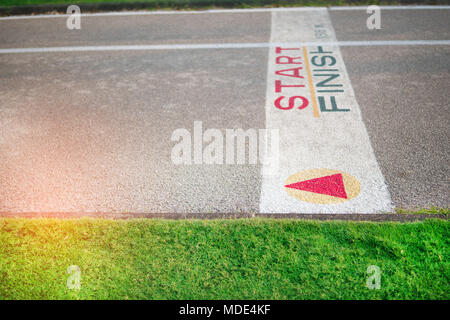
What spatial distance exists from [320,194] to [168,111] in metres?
2.84

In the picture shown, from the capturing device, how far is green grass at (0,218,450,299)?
9.87 ft

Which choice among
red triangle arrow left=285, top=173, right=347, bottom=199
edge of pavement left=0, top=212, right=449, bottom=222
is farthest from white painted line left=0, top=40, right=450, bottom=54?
edge of pavement left=0, top=212, right=449, bottom=222

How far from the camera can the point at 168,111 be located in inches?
231

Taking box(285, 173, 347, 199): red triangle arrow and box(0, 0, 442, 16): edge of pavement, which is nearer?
box(285, 173, 347, 199): red triangle arrow

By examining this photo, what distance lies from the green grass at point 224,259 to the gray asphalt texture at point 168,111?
46cm

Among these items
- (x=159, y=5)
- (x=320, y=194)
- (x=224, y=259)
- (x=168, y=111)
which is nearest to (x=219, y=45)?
(x=168, y=111)

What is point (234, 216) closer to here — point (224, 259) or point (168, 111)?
point (224, 259)

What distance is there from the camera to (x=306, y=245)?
333 centimetres

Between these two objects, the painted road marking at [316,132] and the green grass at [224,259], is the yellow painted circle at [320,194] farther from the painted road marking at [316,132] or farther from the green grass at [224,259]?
the green grass at [224,259]

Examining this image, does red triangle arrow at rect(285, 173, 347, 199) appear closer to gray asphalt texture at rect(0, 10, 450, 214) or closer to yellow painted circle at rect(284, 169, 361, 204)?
yellow painted circle at rect(284, 169, 361, 204)

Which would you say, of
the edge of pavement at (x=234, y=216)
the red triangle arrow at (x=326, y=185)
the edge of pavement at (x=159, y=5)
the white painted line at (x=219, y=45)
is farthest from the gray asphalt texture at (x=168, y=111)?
the edge of pavement at (x=159, y=5)
